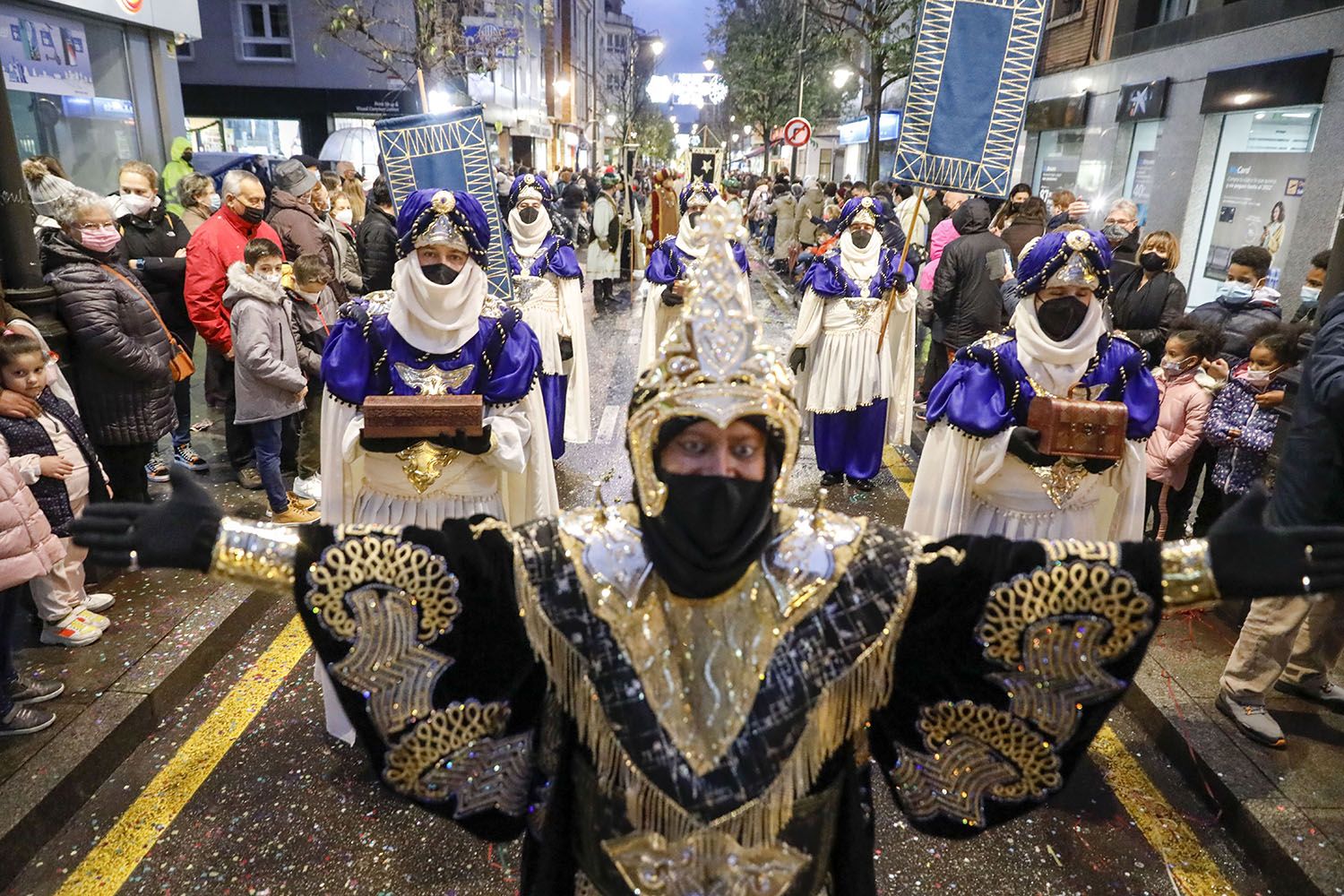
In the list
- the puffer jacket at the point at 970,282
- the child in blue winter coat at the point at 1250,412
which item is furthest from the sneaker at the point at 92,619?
the puffer jacket at the point at 970,282

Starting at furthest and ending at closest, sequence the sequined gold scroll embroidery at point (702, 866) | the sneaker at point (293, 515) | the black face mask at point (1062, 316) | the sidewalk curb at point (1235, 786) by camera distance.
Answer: the sneaker at point (293, 515)
the black face mask at point (1062, 316)
the sidewalk curb at point (1235, 786)
the sequined gold scroll embroidery at point (702, 866)

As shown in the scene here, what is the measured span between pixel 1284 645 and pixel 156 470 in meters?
6.97

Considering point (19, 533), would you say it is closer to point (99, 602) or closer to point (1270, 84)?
point (99, 602)

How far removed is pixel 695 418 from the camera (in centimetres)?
165

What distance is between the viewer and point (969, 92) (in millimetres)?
5355

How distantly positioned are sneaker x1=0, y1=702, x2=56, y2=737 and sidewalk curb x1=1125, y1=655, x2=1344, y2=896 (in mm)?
4449

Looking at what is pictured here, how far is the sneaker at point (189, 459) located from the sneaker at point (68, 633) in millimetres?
2602

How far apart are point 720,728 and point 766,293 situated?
55.4 feet

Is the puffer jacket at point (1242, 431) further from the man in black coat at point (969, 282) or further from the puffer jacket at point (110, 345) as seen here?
the puffer jacket at point (110, 345)

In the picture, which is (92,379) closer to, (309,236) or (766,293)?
(309,236)

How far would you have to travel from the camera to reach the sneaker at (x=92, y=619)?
4266 mm

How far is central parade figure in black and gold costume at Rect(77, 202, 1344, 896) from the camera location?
5.55 feet

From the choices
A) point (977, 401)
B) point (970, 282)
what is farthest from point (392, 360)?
point (970, 282)

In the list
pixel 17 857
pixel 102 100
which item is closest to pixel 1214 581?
pixel 17 857
